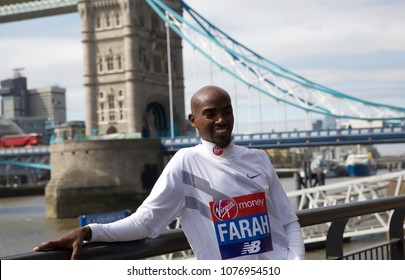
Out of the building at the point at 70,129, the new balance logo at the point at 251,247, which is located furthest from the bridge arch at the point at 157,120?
the new balance logo at the point at 251,247

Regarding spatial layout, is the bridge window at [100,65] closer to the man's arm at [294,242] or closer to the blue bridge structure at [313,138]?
the blue bridge structure at [313,138]

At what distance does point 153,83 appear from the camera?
123ft

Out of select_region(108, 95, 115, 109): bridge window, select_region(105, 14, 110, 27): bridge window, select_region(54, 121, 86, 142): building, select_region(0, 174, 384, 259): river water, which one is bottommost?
select_region(0, 174, 384, 259): river water

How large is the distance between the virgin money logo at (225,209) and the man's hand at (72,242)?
1.00 ft

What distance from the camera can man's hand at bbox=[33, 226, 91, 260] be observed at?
157 cm

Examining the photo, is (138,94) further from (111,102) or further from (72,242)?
(72,242)

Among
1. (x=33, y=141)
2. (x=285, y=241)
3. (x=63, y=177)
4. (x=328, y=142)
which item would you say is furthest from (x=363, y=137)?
(x=33, y=141)

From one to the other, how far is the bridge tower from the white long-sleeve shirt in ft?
111

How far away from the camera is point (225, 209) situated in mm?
1690

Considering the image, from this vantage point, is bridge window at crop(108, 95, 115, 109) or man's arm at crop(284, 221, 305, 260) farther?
bridge window at crop(108, 95, 115, 109)

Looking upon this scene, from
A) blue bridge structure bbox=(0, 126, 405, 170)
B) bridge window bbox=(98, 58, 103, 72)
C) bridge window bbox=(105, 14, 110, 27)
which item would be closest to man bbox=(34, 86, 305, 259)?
blue bridge structure bbox=(0, 126, 405, 170)

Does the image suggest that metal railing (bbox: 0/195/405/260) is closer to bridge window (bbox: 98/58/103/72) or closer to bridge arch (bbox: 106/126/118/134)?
bridge arch (bbox: 106/126/118/134)

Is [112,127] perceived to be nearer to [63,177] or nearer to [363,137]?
[63,177]

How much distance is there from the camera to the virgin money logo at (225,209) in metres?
1.69
